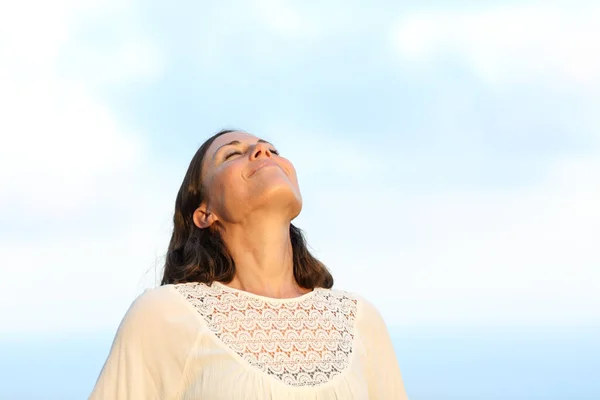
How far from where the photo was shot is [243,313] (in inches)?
120

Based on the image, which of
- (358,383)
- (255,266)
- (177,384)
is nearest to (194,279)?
(255,266)

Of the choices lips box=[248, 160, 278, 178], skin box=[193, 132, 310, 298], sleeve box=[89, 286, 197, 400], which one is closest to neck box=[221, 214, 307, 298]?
skin box=[193, 132, 310, 298]

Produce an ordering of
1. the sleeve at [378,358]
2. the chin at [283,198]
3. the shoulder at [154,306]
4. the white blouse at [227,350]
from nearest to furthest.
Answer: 1. the white blouse at [227,350]
2. the shoulder at [154,306]
3. the chin at [283,198]
4. the sleeve at [378,358]

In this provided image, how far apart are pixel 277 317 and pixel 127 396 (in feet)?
1.86

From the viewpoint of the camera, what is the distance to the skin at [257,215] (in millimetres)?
3150

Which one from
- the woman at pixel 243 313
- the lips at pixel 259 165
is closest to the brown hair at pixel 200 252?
the woman at pixel 243 313

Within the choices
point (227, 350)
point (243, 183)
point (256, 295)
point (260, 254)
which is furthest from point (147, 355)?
point (243, 183)

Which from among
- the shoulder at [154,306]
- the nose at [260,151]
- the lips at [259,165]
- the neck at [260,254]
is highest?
the nose at [260,151]

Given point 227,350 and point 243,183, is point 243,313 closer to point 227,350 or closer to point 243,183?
point 227,350

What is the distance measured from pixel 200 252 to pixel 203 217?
16 centimetres

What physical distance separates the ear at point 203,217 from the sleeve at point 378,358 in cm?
65

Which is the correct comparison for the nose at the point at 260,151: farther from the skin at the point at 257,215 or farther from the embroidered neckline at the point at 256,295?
the embroidered neckline at the point at 256,295

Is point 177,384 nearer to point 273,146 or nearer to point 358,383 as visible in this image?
point 358,383

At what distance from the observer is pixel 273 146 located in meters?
3.42
